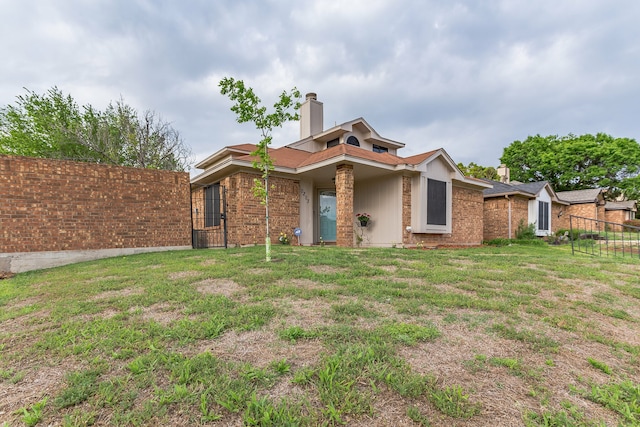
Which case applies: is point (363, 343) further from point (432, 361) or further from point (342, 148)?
point (342, 148)

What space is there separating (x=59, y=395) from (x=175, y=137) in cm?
2138

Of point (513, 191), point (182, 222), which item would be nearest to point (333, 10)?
point (182, 222)

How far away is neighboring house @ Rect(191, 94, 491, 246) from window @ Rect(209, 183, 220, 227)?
38 mm

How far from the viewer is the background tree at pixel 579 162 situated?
2828cm

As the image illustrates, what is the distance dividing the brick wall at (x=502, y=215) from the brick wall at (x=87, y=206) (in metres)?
14.7

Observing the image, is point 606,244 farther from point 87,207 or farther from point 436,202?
point 87,207

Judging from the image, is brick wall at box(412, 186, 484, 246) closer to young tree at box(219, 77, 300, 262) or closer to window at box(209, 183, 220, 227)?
young tree at box(219, 77, 300, 262)

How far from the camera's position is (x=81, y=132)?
708 inches

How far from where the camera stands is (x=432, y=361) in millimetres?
1990

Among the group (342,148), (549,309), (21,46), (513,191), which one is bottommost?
(549,309)

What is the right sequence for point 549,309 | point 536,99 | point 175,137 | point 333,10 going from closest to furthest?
point 549,309
point 333,10
point 536,99
point 175,137

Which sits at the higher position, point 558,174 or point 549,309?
point 558,174

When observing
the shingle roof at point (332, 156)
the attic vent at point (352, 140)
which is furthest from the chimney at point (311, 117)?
the shingle roof at point (332, 156)

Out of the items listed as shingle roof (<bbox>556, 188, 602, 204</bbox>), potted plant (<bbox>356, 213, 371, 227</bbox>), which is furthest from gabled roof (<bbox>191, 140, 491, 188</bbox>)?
shingle roof (<bbox>556, 188, 602, 204</bbox>)
